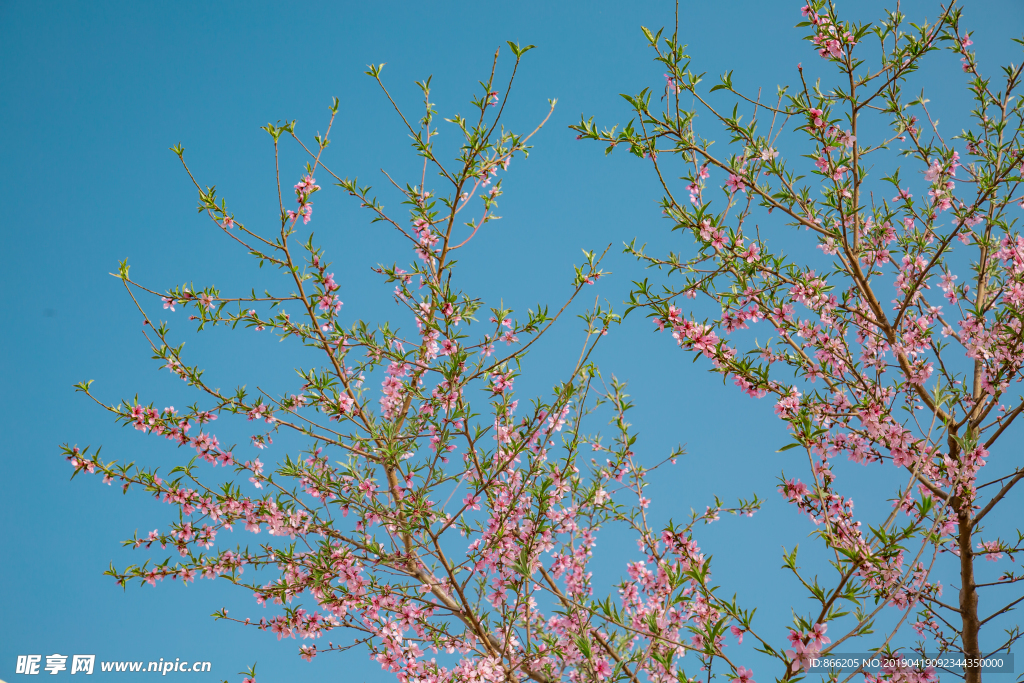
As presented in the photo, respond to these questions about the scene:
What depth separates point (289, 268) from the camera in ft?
11.0

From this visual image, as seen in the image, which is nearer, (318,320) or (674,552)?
(674,552)

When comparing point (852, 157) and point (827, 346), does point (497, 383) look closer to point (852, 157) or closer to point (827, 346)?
point (827, 346)

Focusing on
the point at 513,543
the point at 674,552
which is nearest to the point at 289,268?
the point at 513,543

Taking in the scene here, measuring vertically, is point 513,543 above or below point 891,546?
above

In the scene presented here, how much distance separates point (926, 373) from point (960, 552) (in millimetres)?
991

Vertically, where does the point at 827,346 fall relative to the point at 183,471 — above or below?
above

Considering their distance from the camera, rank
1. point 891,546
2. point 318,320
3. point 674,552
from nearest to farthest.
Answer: point 891,546 < point 674,552 < point 318,320

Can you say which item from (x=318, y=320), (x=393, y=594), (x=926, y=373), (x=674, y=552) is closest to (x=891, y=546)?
(x=674, y=552)

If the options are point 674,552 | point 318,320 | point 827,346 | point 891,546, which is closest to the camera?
point 891,546

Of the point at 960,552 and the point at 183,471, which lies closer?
the point at 960,552

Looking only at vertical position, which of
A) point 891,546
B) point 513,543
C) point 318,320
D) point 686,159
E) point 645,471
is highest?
point 686,159

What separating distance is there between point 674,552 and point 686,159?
6.58ft

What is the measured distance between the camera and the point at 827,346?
365 cm

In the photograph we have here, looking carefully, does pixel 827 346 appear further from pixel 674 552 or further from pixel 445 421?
pixel 445 421
